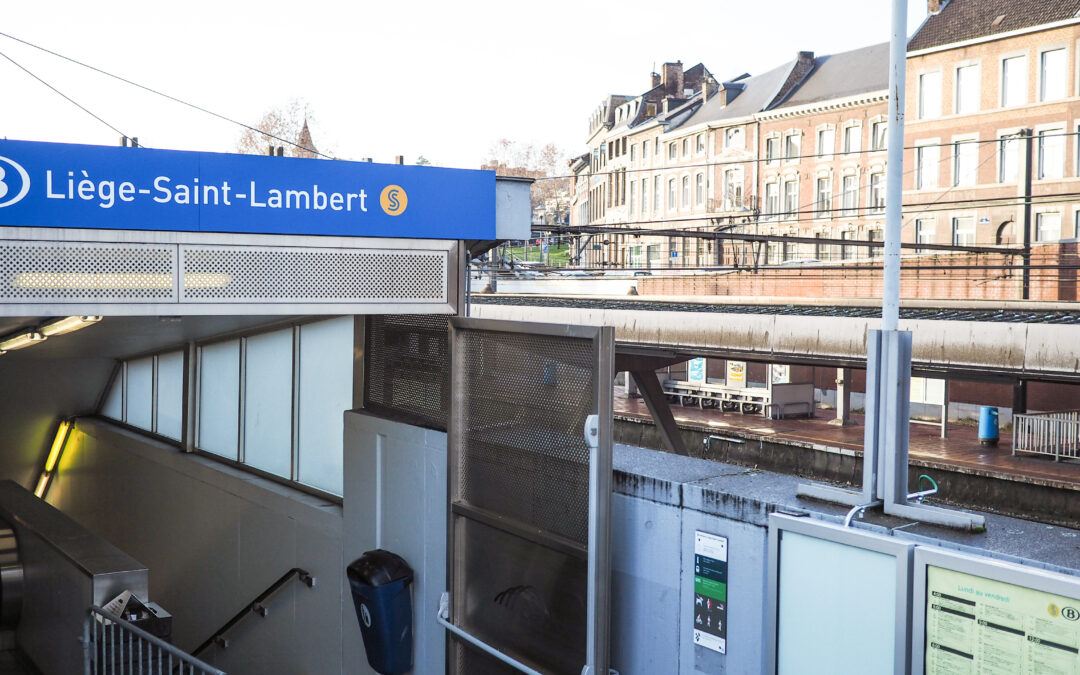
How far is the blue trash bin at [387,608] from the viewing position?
6980mm

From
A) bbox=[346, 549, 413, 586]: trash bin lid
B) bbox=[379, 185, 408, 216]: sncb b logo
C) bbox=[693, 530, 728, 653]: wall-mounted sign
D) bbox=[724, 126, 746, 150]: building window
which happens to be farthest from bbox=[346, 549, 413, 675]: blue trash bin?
bbox=[724, 126, 746, 150]: building window

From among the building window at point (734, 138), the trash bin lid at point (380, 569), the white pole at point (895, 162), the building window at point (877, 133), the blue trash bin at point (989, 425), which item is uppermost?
the building window at point (734, 138)

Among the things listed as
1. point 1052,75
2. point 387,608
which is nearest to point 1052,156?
point 1052,75

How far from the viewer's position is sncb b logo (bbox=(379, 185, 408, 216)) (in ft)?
21.3

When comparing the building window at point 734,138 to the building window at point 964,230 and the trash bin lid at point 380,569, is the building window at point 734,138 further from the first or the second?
the trash bin lid at point 380,569

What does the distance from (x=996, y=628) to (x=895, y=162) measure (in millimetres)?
2047

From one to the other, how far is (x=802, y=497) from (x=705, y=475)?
72 centimetres

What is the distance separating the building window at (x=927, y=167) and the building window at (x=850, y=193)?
13.7ft

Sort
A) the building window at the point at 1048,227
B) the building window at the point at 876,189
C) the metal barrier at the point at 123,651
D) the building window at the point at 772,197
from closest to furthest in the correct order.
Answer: the metal barrier at the point at 123,651 → the building window at the point at 1048,227 → the building window at the point at 876,189 → the building window at the point at 772,197

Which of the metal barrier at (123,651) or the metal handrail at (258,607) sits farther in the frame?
the metal handrail at (258,607)

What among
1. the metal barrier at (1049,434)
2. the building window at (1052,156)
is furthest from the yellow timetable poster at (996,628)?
the building window at (1052,156)

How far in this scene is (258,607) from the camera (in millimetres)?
10047

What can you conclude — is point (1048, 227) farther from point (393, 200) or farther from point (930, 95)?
point (393, 200)

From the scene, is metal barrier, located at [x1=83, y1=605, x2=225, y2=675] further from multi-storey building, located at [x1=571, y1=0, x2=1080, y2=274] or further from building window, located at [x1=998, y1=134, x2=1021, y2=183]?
building window, located at [x1=998, y1=134, x2=1021, y2=183]
